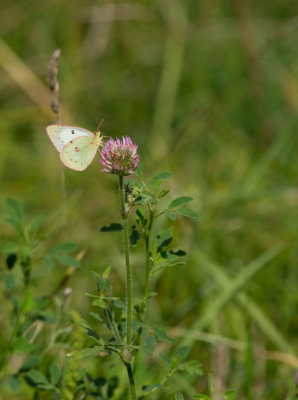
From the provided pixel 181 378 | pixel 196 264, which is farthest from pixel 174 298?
pixel 181 378

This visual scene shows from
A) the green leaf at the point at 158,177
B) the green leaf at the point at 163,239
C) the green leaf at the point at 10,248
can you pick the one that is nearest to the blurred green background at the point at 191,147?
the green leaf at the point at 10,248

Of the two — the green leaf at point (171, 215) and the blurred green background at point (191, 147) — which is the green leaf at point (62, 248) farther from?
the green leaf at point (171, 215)

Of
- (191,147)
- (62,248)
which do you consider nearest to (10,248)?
(62,248)

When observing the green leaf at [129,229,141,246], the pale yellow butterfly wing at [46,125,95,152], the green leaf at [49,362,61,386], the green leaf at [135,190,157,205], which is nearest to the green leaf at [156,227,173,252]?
the green leaf at [129,229,141,246]

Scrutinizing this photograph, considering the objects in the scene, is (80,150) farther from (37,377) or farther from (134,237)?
(37,377)

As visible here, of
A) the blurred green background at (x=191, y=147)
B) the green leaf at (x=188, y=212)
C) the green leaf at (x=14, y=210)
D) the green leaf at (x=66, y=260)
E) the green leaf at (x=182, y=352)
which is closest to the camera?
the green leaf at (x=188, y=212)

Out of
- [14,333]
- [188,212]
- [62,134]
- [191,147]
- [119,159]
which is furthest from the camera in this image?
[191,147]
